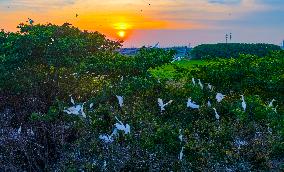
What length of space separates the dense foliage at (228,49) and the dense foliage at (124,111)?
29.1m

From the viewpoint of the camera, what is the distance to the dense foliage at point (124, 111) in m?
9.84

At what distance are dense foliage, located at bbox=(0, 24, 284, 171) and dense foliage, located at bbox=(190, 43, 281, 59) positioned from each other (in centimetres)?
2906

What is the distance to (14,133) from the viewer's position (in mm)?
11180

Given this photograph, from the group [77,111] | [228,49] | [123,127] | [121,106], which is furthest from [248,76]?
[228,49]

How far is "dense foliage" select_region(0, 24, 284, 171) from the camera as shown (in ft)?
32.3

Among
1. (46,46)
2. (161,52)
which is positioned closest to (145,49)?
(161,52)

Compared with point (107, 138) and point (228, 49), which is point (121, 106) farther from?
point (228, 49)

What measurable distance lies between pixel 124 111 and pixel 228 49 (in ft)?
111

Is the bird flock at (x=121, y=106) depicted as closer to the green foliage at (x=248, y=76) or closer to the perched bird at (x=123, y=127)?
the perched bird at (x=123, y=127)

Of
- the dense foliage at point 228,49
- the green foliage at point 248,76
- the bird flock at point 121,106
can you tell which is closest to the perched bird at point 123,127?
the bird flock at point 121,106

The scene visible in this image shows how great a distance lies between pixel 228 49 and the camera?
44.3m

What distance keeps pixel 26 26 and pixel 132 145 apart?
6759mm

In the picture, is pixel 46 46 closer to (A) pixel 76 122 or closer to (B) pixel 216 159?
(A) pixel 76 122

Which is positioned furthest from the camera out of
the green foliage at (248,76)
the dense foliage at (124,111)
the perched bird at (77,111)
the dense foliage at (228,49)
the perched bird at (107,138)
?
the dense foliage at (228,49)
